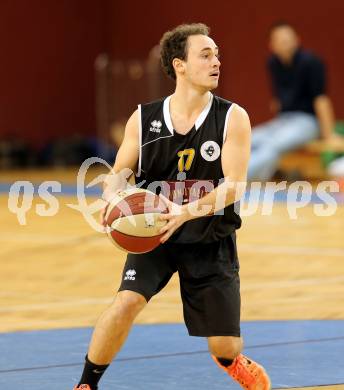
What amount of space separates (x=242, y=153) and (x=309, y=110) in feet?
29.5

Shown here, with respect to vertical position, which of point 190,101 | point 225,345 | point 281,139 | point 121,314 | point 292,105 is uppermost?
point 190,101

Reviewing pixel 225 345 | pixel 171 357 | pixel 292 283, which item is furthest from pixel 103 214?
pixel 292 283

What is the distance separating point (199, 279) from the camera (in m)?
4.45

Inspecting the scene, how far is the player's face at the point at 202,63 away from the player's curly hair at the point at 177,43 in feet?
0.12

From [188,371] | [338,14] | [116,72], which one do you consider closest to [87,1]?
[116,72]

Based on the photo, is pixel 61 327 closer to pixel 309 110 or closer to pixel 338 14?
pixel 309 110

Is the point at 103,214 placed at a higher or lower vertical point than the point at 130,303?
higher

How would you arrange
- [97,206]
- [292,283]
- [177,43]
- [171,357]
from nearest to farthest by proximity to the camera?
[177,43] → [171,357] → [292,283] → [97,206]

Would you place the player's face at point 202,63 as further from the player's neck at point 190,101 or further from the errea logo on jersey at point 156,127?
the errea logo on jersey at point 156,127

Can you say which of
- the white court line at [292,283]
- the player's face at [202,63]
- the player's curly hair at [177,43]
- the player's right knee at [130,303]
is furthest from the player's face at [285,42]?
the player's right knee at [130,303]

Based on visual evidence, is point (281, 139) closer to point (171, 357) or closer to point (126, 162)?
point (171, 357)

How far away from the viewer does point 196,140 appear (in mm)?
4477

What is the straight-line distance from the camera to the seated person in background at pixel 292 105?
1288 cm

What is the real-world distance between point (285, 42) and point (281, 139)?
120 cm
